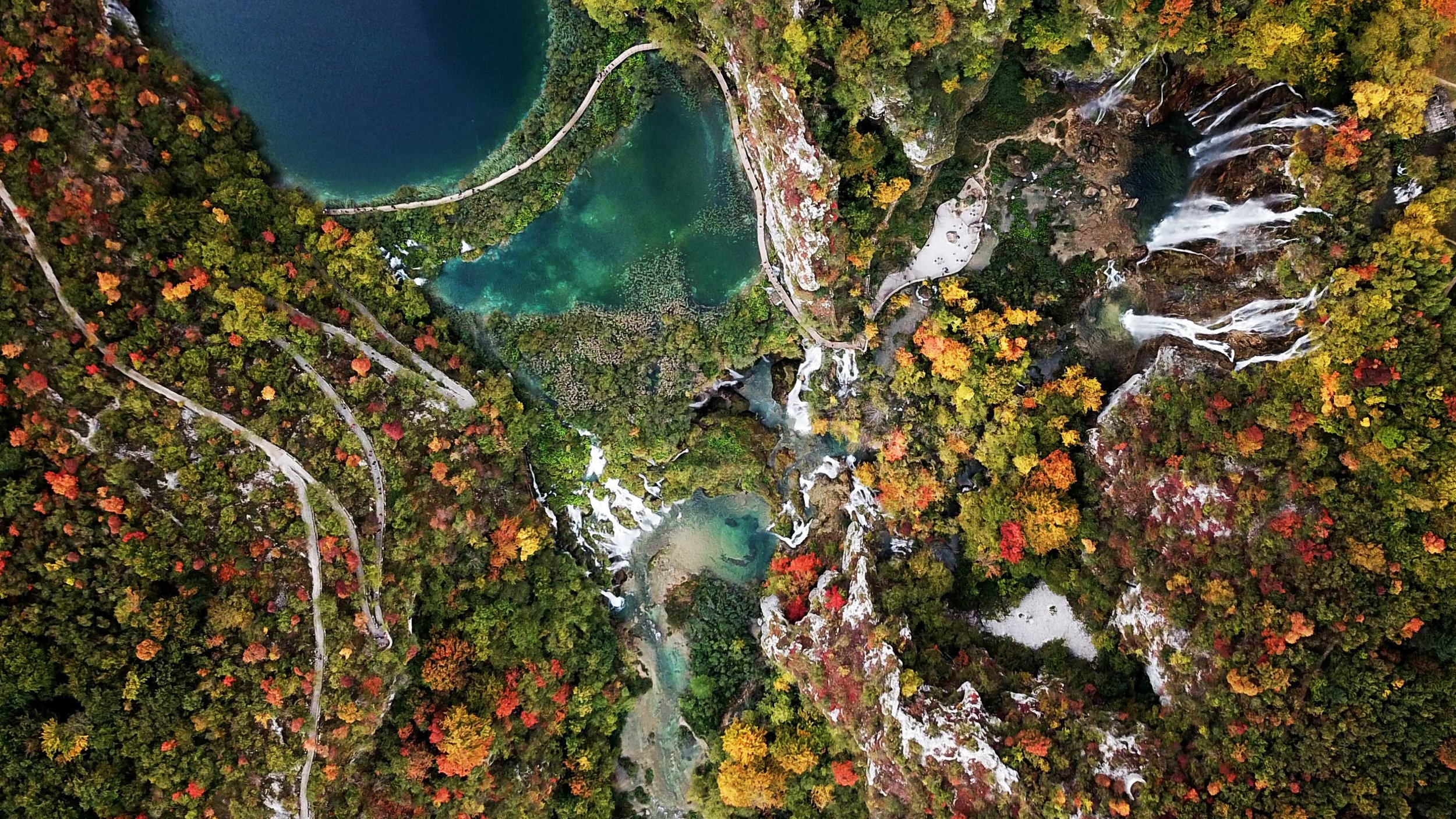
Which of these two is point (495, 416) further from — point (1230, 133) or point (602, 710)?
point (1230, 133)

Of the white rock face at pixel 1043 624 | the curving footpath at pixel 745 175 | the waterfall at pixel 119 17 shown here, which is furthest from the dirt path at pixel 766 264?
the waterfall at pixel 119 17

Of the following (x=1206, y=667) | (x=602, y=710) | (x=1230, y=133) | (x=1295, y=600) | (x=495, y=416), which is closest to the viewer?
(x=1295, y=600)

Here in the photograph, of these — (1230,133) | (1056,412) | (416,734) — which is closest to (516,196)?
(416,734)

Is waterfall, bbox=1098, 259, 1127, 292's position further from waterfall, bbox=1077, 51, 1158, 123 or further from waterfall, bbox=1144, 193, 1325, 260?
waterfall, bbox=1077, 51, 1158, 123

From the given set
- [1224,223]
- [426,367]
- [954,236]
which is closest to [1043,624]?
[954,236]

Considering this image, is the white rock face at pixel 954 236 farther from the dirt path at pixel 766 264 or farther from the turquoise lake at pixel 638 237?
the turquoise lake at pixel 638 237
